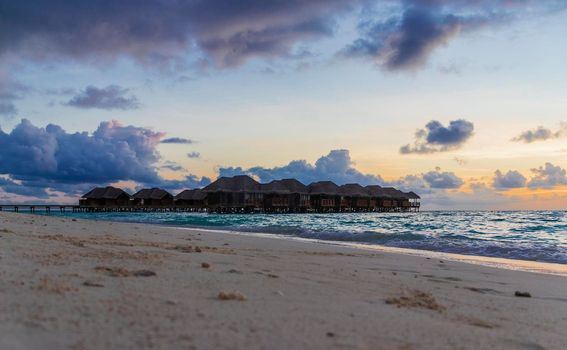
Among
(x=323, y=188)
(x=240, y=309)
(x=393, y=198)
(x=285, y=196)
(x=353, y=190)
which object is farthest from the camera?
(x=393, y=198)

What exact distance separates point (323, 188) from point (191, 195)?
25.6m

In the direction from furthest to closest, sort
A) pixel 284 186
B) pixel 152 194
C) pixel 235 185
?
pixel 152 194, pixel 284 186, pixel 235 185

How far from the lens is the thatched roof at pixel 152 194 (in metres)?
89.1

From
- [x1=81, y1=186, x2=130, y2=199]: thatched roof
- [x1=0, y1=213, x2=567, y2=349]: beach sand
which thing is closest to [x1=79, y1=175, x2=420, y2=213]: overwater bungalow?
[x1=81, y1=186, x2=130, y2=199]: thatched roof

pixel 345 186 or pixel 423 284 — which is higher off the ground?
pixel 345 186

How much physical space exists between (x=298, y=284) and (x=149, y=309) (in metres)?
1.97

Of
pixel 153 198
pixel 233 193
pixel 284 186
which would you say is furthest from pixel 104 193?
pixel 284 186

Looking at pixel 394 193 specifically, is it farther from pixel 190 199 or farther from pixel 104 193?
pixel 104 193

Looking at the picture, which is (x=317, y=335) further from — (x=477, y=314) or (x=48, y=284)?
(x=48, y=284)

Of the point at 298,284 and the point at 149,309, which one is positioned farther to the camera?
the point at 298,284

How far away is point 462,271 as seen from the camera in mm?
7816

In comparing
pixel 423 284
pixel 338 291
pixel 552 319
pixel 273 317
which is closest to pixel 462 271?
pixel 423 284

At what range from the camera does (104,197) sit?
8125cm

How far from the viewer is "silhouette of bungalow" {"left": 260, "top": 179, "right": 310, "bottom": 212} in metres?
76.2
